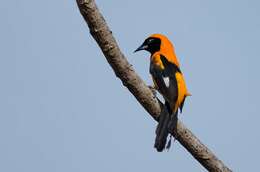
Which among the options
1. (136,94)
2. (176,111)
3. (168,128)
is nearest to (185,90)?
(176,111)

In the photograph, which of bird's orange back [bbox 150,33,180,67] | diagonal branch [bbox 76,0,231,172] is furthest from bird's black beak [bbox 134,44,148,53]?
diagonal branch [bbox 76,0,231,172]

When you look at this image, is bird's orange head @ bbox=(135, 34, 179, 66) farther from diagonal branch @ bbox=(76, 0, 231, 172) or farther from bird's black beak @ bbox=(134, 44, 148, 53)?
diagonal branch @ bbox=(76, 0, 231, 172)

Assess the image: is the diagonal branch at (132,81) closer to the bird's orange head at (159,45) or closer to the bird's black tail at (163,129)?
the bird's black tail at (163,129)

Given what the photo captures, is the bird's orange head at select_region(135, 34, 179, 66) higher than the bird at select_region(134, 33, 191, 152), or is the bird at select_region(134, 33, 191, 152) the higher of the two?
the bird's orange head at select_region(135, 34, 179, 66)

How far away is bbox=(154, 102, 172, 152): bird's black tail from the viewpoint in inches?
194

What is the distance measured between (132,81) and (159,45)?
98.9 inches

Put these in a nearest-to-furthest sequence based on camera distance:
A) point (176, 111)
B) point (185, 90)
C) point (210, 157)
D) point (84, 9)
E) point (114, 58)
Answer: point (84, 9) < point (114, 58) < point (210, 157) < point (176, 111) < point (185, 90)

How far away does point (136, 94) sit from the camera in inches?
175

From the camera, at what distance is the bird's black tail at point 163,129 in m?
4.93

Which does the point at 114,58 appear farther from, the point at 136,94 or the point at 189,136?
the point at 189,136

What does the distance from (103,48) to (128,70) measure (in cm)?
32

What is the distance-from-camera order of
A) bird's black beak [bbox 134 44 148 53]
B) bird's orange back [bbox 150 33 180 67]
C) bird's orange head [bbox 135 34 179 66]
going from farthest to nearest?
bird's black beak [bbox 134 44 148 53], bird's orange head [bbox 135 34 179 66], bird's orange back [bbox 150 33 180 67]

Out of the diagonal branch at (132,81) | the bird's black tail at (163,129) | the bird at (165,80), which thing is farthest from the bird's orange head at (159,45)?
the diagonal branch at (132,81)

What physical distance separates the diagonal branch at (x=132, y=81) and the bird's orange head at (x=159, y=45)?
187 cm
